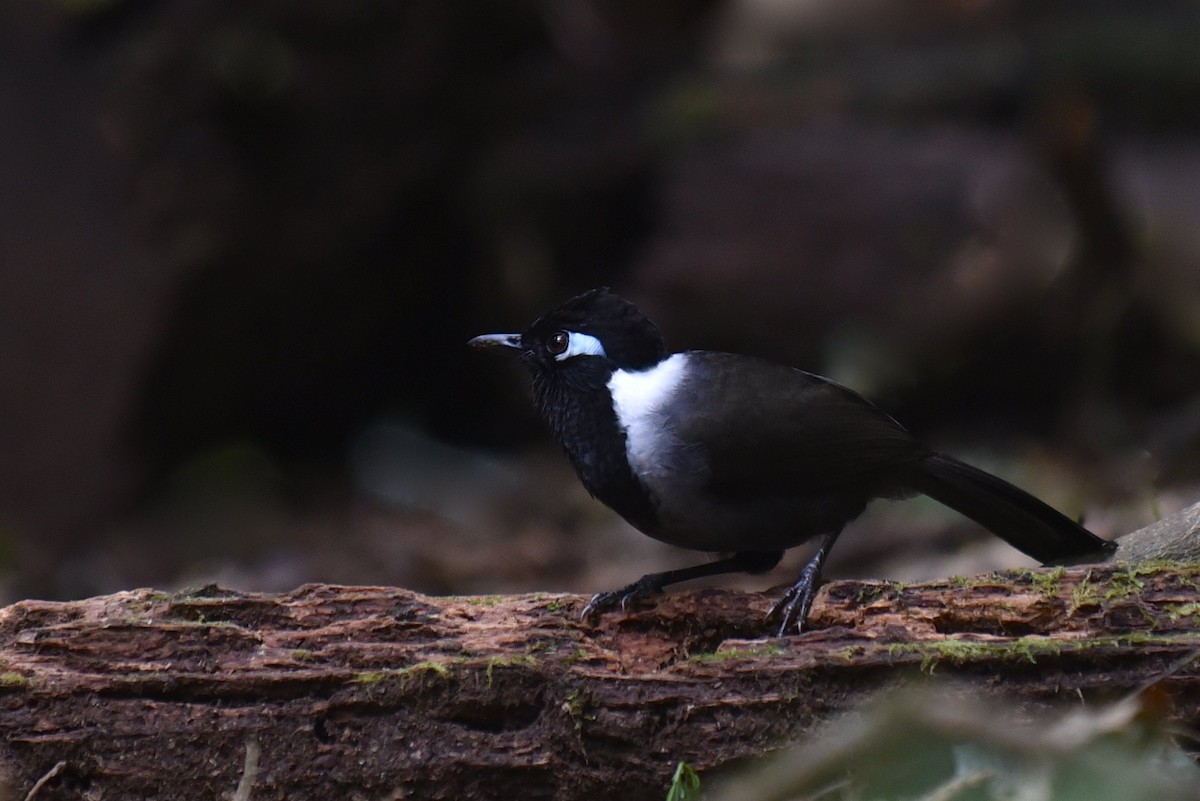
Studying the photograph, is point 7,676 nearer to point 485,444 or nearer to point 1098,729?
point 1098,729

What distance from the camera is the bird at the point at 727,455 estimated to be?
3664 mm

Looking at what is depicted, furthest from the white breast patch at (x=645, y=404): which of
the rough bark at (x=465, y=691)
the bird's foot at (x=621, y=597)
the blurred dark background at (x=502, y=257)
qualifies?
the blurred dark background at (x=502, y=257)

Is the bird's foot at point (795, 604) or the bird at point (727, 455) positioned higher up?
the bird at point (727, 455)

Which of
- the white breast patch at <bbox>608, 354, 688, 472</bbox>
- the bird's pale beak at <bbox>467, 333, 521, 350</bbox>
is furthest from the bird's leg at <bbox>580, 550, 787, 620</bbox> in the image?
the bird's pale beak at <bbox>467, 333, 521, 350</bbox>

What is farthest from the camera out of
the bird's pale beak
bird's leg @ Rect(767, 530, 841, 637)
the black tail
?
the bird's pale beak

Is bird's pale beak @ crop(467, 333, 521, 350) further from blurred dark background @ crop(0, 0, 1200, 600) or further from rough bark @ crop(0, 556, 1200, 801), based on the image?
blurred dark background @ crop(0, 0, 1200, 600)

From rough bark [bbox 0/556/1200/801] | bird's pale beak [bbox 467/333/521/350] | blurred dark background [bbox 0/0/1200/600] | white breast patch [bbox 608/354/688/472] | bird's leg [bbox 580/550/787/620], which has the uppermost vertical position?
blurred dark background [bbox 0/0/1200/600]

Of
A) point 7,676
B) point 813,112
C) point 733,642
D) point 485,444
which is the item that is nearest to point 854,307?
point 813,112

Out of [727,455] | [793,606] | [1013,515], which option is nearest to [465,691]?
[793,606]

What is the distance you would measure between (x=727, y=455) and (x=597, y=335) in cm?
61

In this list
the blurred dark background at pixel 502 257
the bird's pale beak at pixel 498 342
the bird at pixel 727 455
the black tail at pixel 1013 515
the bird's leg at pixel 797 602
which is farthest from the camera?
the blurred dark background at pixel 502 257

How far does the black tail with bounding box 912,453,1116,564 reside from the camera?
156 inches

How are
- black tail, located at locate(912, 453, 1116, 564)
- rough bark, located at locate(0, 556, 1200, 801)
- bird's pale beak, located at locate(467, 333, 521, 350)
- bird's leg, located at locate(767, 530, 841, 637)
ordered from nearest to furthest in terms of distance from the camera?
rough bark, located at locate(0, 556, 1200, 801), bird's leg, located at locate(767, 530, 841, 637), black tail, located at locate(912, 453, 1116, 564), bird's pale beak, located at locate(467, 333, 521, 350)

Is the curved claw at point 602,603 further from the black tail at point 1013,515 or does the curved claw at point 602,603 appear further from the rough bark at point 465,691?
the black tail at point 1013,515
